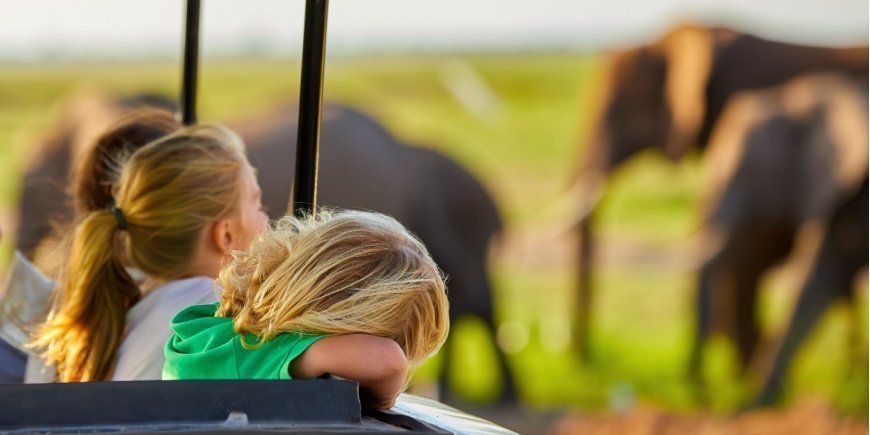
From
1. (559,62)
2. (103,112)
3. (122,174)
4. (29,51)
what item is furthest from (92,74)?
(122,174)

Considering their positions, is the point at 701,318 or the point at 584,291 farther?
the point at 584,291

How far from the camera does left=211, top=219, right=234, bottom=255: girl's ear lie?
1.36 metres

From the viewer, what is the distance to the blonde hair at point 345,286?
950 mm

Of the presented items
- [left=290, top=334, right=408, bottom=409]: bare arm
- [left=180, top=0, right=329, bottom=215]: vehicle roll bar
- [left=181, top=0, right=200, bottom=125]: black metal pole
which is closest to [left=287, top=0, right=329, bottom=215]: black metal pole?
[left=180, top=0, right=329, bottom=215]: vehicle roll bar

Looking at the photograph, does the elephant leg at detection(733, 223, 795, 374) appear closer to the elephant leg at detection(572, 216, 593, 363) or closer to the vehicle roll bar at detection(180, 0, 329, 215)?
the elephant leg at detection(572, 216, 593, 363)

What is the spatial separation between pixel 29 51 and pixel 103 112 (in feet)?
16.3

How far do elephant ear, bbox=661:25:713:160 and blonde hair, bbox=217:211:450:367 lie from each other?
4569 mm

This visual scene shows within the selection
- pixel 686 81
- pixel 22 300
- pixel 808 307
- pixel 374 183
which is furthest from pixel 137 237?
pixel 686 81

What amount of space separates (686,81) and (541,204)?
285 cm

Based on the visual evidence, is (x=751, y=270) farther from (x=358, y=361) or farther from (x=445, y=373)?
(x=358, y=361)

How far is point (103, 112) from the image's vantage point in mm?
4387

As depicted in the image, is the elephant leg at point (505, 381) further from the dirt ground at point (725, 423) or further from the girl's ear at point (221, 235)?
the girl's ear at point (221, 235)

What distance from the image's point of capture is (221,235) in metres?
1.36

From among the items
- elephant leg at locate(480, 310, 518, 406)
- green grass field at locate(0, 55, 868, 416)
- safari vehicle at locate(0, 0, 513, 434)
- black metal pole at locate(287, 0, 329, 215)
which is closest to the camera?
safari vehicle at locate(0, 0, 513, 434)
